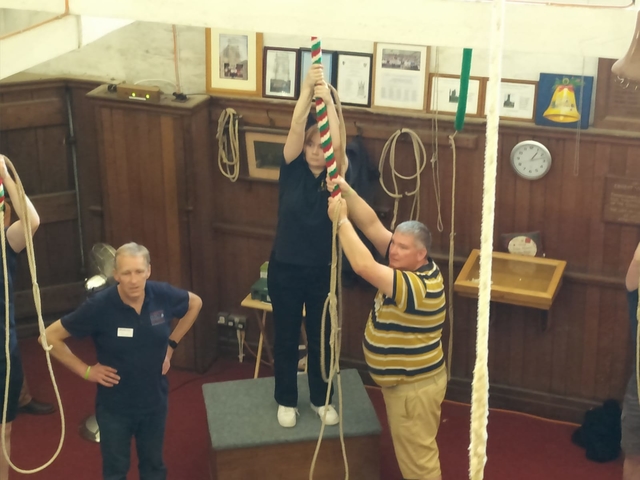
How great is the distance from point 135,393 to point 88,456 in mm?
1069

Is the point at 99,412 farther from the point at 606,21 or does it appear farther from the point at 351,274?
the point at 606,21

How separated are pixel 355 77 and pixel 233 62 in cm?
64

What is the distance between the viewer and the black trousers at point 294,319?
10.9ft

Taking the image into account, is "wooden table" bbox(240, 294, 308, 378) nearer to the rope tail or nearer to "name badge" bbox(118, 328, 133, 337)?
the rope tail

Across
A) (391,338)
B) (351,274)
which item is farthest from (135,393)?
(351,274)

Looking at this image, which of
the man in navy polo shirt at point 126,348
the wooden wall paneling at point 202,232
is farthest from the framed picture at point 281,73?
the man in navy polo shirt at point 126,348

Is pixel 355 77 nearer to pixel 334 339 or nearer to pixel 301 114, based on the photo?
pixel 301 114

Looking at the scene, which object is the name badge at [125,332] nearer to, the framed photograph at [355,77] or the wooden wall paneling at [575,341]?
the framed photograph at [355,77]

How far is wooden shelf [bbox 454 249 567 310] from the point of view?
3846 millimetres

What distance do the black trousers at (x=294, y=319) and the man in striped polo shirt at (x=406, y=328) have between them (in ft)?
0.73

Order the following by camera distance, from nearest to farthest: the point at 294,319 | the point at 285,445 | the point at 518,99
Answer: the point at 294,319
the point at 285,445
the point at 518,99

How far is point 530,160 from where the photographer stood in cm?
399

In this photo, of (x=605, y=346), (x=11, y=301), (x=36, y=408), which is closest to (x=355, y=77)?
(x=605, y=346)

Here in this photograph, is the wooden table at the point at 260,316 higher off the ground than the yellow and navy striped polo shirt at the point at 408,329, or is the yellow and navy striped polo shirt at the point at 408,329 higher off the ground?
Answer: the yellow and navy striped polo shirt at the point at 408,329
